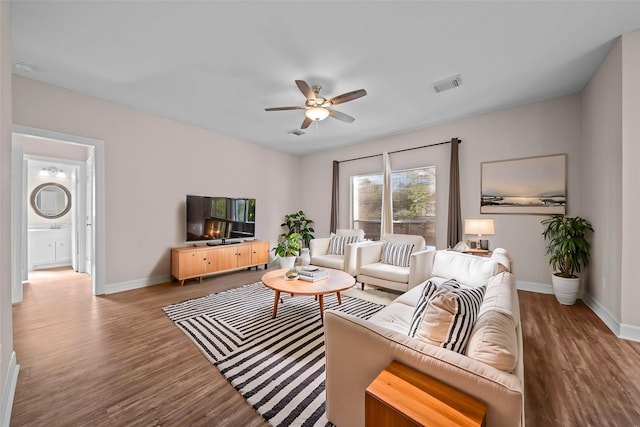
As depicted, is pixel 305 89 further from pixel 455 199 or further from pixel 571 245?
pixel 571 245

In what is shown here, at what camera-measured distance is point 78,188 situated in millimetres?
4918

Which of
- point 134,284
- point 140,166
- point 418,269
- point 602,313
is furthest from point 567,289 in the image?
point 140,166

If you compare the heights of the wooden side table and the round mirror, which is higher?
the round mirror

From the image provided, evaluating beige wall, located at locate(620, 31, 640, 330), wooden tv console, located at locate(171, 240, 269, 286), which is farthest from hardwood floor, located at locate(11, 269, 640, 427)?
wooden tv console, located at locate(171, 240, 269, 286)

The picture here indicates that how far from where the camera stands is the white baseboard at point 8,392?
1377mm

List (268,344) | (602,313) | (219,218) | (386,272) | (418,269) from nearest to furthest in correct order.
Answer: (268,344) < (602,313) < (418,269) < (386,272) < (219,218)

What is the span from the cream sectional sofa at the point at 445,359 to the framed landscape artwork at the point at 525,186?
9.01ft

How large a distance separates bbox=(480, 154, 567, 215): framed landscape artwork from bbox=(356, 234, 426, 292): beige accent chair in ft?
4.71

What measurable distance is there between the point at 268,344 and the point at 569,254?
3759mm

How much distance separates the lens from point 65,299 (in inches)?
133

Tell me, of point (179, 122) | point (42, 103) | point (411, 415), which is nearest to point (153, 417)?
point (411, 415)

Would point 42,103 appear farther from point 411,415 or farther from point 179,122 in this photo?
point 411,415

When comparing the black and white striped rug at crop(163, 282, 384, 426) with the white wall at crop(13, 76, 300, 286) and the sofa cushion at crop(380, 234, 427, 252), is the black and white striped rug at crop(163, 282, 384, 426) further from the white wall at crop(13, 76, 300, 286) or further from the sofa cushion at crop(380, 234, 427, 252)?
the white wall at crop(13, 76, 300, 286)

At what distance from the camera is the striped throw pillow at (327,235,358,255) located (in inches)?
182
